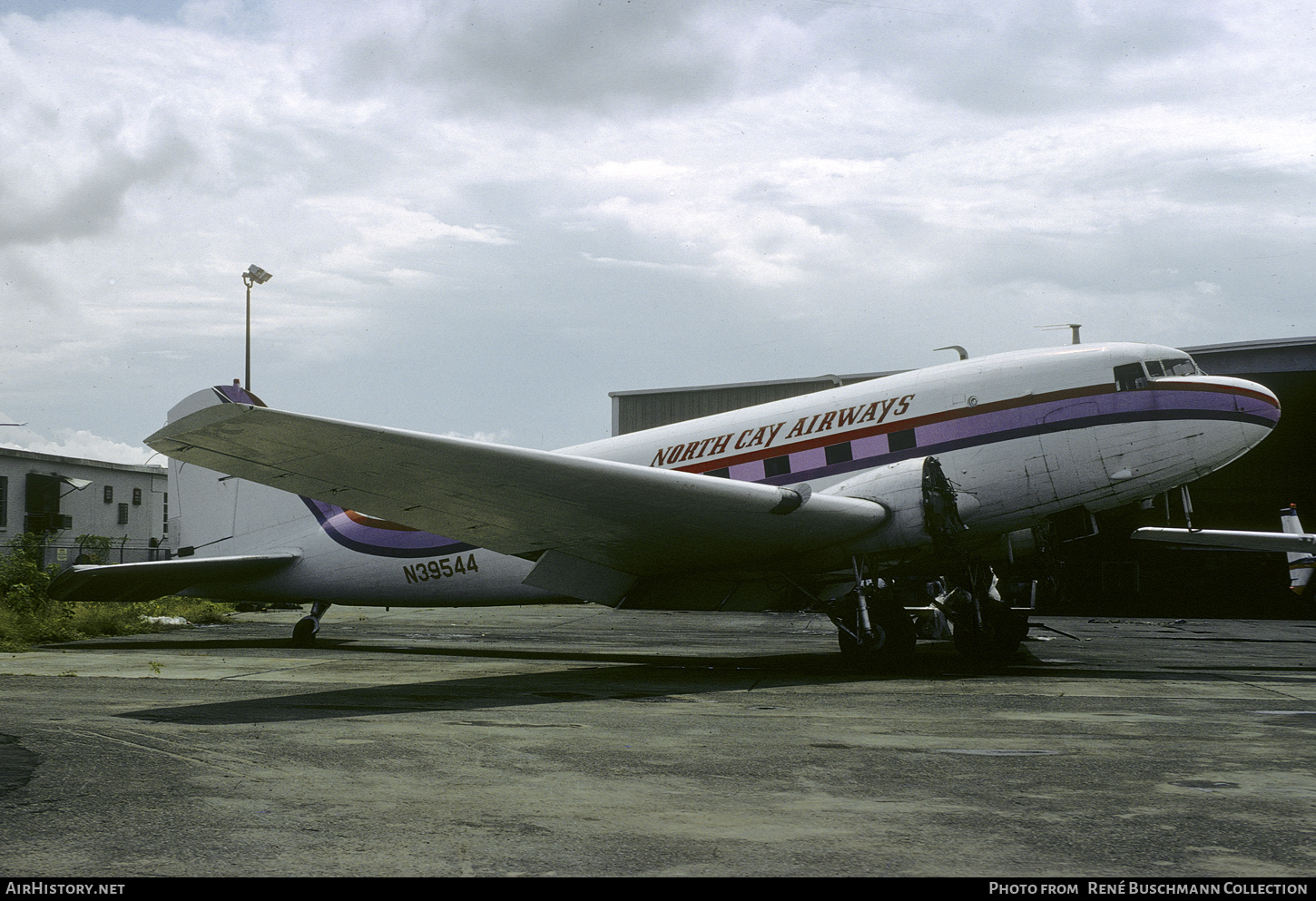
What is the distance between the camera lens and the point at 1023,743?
23.7 feet

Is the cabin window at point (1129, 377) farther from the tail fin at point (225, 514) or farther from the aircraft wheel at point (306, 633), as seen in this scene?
the aircraft wheel at point (306, 633)

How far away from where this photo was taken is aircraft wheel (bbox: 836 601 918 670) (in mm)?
13188

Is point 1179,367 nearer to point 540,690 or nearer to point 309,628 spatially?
point 540,690

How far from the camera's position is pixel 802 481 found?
45.7ft

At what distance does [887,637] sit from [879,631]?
0.57 m

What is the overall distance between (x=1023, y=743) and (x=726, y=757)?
2326 millimetres

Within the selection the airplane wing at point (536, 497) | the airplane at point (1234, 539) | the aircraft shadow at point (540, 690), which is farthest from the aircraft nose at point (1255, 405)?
the aircraft shadow at point (540, 690)

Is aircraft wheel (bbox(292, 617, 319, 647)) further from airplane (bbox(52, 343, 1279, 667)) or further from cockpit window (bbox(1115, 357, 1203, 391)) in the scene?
cockpit window (bbox(1115, 357, 1203, 391))

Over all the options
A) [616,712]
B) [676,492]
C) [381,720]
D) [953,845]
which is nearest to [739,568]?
[676,492]

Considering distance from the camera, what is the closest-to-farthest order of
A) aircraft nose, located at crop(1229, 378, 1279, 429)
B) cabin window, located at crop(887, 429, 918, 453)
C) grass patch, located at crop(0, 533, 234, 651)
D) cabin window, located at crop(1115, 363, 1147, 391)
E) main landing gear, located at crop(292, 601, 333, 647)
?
aircraft nose, located at crop(1229, 378, 1279, 429), cabin window, located at crop(1115, 363, 1147, 391), cabin window, located at crop(887, 429, 918, 453), main landing gear, located at crop(292, 601, 333, 647), grass patch, located at crop(0, 533, 234, 651)

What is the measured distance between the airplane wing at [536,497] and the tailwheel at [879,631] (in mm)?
1489

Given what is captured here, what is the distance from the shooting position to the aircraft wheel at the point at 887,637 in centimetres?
1319

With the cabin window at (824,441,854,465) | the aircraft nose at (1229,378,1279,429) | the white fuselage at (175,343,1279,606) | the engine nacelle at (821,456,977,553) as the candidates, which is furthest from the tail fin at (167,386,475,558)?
the aircraft nose at (1229,378,1279,429)
